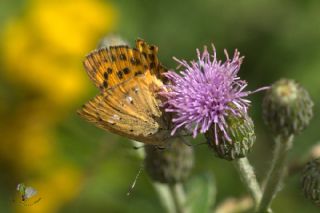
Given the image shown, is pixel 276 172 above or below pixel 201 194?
above

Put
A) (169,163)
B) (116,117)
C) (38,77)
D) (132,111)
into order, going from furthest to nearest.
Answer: (38,77) < (169,163) < (132,111) < (116,117)

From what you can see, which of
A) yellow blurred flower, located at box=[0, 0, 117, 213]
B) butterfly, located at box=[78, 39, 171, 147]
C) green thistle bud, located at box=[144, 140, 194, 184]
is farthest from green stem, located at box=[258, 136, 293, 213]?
yellow blurred flower, located at box=[0, 0, 117, 213]

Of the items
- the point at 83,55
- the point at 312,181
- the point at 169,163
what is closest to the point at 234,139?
the point at 312,181

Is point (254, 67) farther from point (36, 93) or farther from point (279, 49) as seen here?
point (36, 93)

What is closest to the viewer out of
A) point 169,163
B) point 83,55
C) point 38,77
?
point 169,163

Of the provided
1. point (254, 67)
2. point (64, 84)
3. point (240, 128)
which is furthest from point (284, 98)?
point (64, 84)

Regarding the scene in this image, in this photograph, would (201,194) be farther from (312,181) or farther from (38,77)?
(38,77)

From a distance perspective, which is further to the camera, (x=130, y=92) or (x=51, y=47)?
(x=51, y=47)
